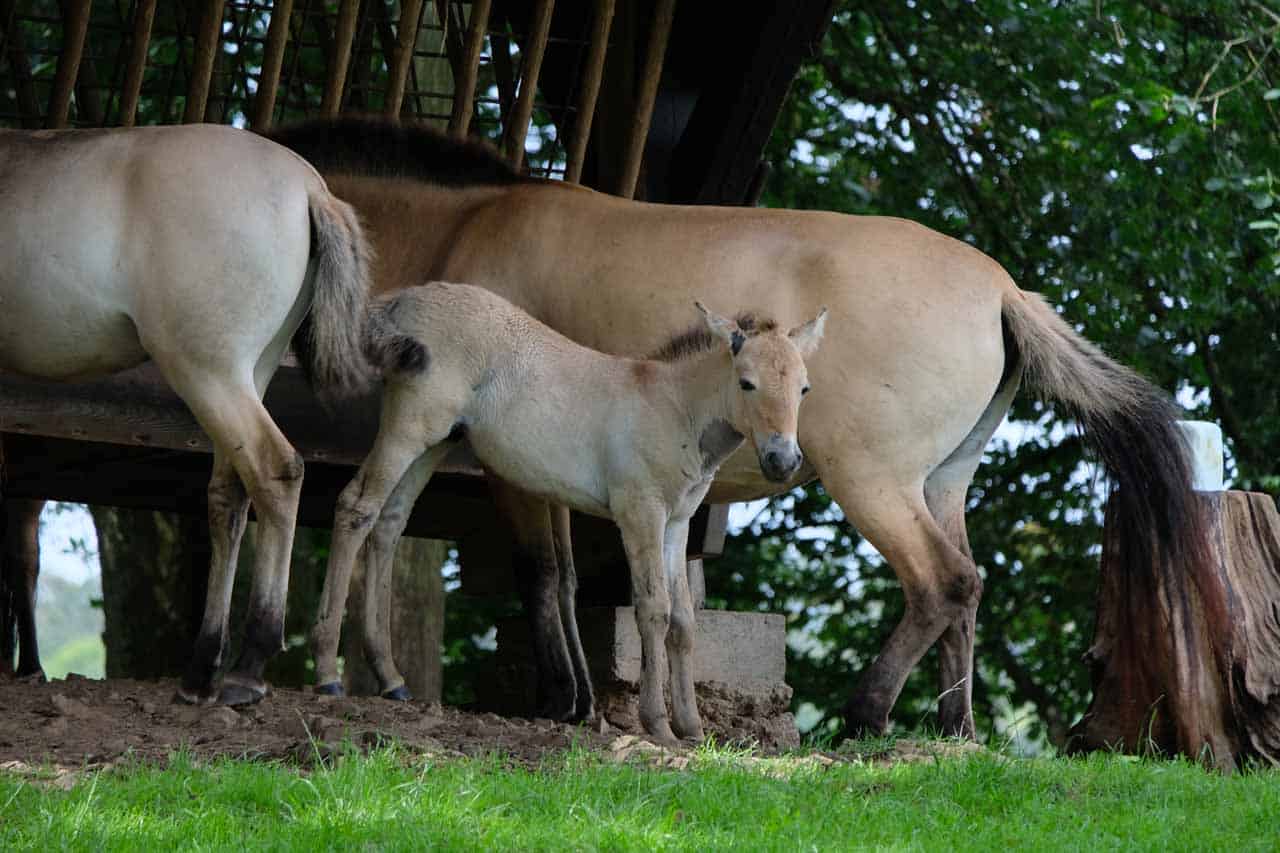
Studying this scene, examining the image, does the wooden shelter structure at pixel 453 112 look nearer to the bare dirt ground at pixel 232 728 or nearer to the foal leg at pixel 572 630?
the foal leg at pixel 572 630

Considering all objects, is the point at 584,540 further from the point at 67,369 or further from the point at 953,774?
the point at 953,774

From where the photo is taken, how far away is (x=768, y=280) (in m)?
6.88

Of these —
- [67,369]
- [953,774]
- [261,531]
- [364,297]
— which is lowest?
[953,774]

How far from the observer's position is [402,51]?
8367 mm

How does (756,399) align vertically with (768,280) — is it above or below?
below

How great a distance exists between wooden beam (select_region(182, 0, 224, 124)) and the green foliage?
560 centimetres

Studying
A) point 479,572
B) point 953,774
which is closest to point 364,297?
point 953,774

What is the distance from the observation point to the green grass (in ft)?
13.6

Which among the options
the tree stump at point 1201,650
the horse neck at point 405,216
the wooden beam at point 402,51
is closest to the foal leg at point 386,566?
the horse neck at point 405,216

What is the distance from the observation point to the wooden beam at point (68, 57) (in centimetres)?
808

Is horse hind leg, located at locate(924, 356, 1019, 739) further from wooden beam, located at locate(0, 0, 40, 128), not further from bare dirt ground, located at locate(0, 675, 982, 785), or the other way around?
wooden beam, located at locate(0, 0, 40, 128)

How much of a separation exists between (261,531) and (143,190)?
4.43ft

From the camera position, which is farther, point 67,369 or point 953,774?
point 67,369

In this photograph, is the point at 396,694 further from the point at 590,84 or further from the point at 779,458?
the point at 590,84
